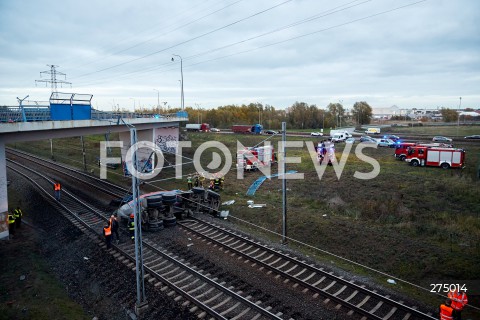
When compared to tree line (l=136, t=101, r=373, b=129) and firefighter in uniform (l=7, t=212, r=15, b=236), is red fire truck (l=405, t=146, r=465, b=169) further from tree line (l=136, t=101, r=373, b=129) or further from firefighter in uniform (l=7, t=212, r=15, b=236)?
tree line (l=136, t=101, r=373, b=129)

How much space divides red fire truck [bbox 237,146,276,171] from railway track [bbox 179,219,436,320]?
49.0ft

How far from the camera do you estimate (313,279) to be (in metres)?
11.1

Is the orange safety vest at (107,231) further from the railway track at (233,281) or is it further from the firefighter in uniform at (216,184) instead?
the firefighter in uniform at (216,184)

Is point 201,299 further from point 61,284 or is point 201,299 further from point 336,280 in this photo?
point 61,284

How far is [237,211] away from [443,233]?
32.5ft

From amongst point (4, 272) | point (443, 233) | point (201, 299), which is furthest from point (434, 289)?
point (4, 272)

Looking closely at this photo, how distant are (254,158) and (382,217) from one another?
49.0 feet

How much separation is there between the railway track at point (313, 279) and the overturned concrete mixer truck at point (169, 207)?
179 centimetres

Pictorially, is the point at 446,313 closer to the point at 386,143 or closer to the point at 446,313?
the point at 446,313

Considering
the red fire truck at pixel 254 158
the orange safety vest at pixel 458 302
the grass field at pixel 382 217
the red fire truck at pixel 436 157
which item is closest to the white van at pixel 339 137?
the red fire truck at pixel 436 157

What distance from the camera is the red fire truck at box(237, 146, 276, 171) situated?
98.8ft

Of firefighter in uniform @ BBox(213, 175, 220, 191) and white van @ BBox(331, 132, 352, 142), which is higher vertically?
white van @ BBox(331, 132, 352, 142)

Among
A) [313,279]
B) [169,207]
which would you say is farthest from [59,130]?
[313,279]

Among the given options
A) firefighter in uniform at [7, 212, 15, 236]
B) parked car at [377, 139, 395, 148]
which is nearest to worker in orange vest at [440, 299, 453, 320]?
firefighter in uniform at [7, 212, 15, 236]
